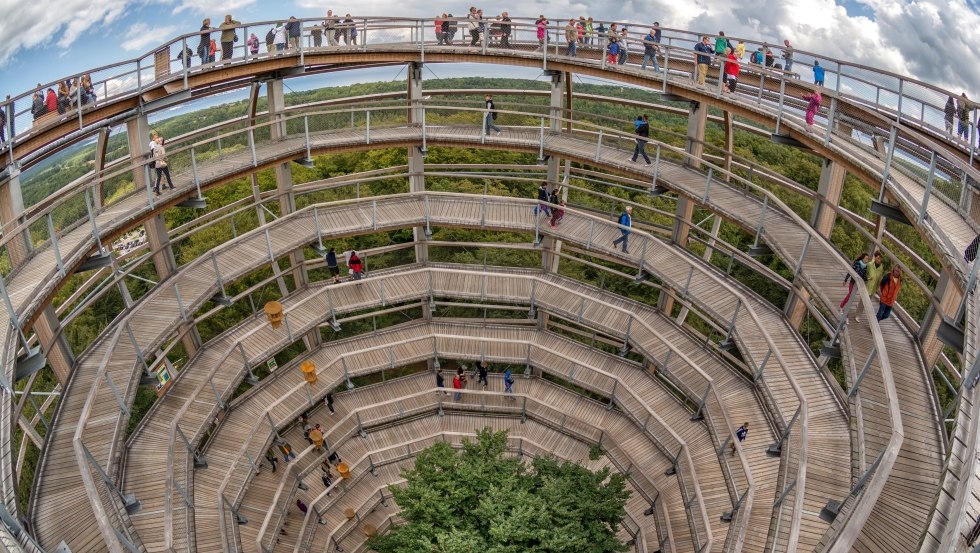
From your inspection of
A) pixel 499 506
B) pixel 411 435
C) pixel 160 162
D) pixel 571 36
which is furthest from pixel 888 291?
pixel 160 162

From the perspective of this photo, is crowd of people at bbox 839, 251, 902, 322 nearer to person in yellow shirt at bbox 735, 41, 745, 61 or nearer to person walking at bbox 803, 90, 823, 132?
person walking at bbox 803, 90, 823, 132

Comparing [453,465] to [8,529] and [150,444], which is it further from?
[8,529]

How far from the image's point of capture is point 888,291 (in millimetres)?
17094

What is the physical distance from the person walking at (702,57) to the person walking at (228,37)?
49.0 feet

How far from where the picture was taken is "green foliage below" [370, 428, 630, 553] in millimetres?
18250

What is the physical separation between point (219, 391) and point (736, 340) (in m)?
15.7

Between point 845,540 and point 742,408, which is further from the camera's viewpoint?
point 742,408

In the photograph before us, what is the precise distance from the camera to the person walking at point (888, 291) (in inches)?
669

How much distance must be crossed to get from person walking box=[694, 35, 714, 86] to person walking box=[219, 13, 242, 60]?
1494 cm

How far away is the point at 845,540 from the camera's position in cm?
1116

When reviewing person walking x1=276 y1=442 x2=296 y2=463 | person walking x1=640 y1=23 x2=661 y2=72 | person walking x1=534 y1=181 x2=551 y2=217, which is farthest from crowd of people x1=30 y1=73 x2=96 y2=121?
person walking x1=640 y1=23 x2=661 y2=72

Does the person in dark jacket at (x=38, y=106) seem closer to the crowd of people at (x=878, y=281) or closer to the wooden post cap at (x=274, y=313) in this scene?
the wooden post cap at (x=274, y=313)

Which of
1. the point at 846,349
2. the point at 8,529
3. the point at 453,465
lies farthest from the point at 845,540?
the point at 8,529

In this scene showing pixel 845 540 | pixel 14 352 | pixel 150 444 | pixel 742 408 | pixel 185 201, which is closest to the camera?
pixel 845 540
